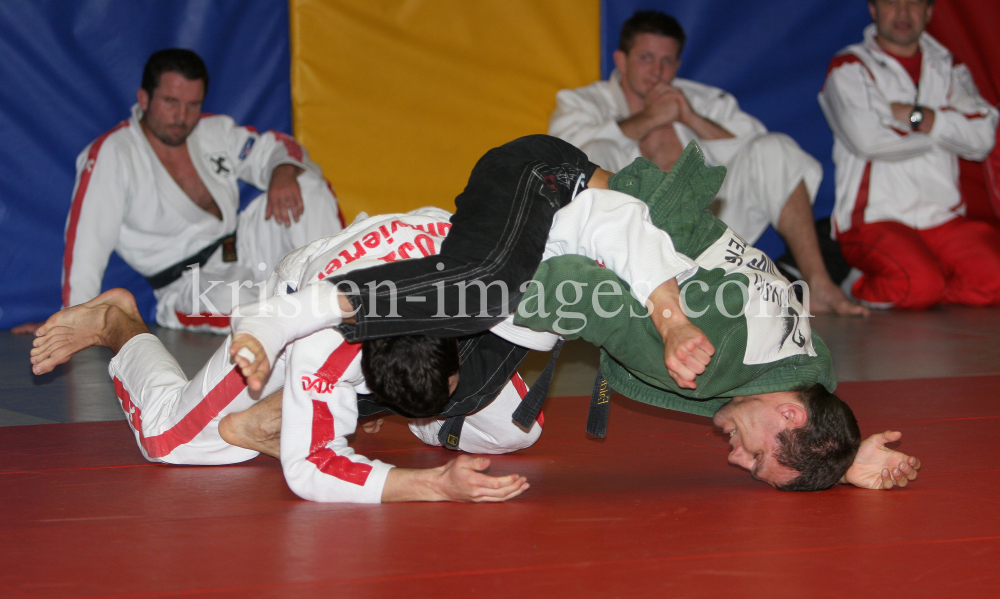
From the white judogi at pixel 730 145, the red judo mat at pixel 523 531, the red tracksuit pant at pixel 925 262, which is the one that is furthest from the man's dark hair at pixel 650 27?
the red judo mat at pixel 523 531

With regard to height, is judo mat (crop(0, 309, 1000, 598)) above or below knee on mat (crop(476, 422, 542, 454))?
below

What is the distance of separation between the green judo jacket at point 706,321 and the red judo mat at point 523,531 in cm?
21

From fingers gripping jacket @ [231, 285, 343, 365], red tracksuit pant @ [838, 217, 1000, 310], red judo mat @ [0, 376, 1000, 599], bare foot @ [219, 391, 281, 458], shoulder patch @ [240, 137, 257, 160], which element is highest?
shoulder patch @ [240, 137, 257, 160]

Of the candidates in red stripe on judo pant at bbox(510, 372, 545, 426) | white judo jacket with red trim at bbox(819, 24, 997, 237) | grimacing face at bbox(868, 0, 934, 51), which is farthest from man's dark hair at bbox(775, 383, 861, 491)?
grimacing face at bbox(868, 0, 934, 51)

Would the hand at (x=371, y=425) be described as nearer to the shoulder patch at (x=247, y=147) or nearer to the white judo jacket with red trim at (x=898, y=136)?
the shoulder patch at (x=247, y=147)

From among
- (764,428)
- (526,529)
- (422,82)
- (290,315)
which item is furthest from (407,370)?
(422,82)

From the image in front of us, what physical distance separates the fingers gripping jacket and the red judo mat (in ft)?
1.05

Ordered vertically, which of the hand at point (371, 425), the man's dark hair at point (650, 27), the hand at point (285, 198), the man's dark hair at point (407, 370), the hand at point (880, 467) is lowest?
the hand at point (880, 467)

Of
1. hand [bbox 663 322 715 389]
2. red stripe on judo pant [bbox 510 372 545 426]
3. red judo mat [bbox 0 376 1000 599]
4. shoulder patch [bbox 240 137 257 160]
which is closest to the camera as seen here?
red judo mat [bbox 0 376 1000 599]

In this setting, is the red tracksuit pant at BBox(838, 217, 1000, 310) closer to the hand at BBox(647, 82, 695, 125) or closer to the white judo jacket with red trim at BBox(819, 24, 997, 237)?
the white judo jacket with red trim at BBox(819, 24, 997, 237)

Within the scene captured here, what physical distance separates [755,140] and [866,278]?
1.00m

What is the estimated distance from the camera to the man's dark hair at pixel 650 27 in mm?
4828

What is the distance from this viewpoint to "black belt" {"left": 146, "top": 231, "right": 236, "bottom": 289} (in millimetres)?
4340

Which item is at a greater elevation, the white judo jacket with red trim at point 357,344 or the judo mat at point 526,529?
the white judo jacket with red trim at point 357,344
